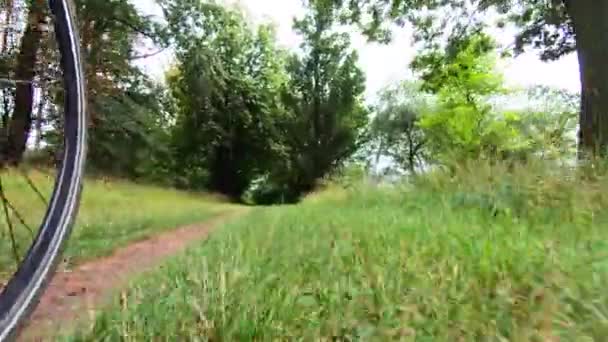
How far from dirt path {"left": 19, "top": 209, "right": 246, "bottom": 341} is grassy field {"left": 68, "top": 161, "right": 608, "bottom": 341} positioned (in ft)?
0.52

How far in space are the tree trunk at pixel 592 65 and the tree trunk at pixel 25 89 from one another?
3945 millimetres

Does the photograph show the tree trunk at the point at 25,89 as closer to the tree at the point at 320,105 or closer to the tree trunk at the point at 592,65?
the tree trunk at the point at 592,65

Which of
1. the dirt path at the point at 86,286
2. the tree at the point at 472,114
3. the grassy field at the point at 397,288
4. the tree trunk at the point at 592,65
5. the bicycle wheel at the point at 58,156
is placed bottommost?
the dirt path at the point at 86,286

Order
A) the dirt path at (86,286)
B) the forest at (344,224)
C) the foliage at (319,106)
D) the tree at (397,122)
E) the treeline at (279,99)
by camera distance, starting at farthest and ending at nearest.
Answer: the tree at (397,122) < the foliage at (319,106) < the treeline at (279,99) < the dirt path at (86,286) < the forest at (344,224)

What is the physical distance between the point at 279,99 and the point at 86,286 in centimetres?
2147

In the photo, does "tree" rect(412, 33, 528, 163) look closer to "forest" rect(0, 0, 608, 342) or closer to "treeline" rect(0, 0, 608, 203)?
"treeline" rect(0, 0, 608, 203)

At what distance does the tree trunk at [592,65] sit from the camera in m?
4.23

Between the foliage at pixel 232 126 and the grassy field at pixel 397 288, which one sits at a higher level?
the foliage at pixel 232 126

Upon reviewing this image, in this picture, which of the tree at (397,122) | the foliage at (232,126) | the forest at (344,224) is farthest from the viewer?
the tree at (397,122)

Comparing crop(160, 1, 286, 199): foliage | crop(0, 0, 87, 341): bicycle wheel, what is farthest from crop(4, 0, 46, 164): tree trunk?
crop(160, 1, 286, 199): foliage

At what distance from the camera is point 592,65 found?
4551mm

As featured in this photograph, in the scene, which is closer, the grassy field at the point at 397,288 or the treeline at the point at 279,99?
the grassy field at the point at 397,288

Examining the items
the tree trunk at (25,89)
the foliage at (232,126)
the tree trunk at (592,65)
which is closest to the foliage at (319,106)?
the foliage at (232,126)

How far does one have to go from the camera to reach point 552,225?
2396mm
